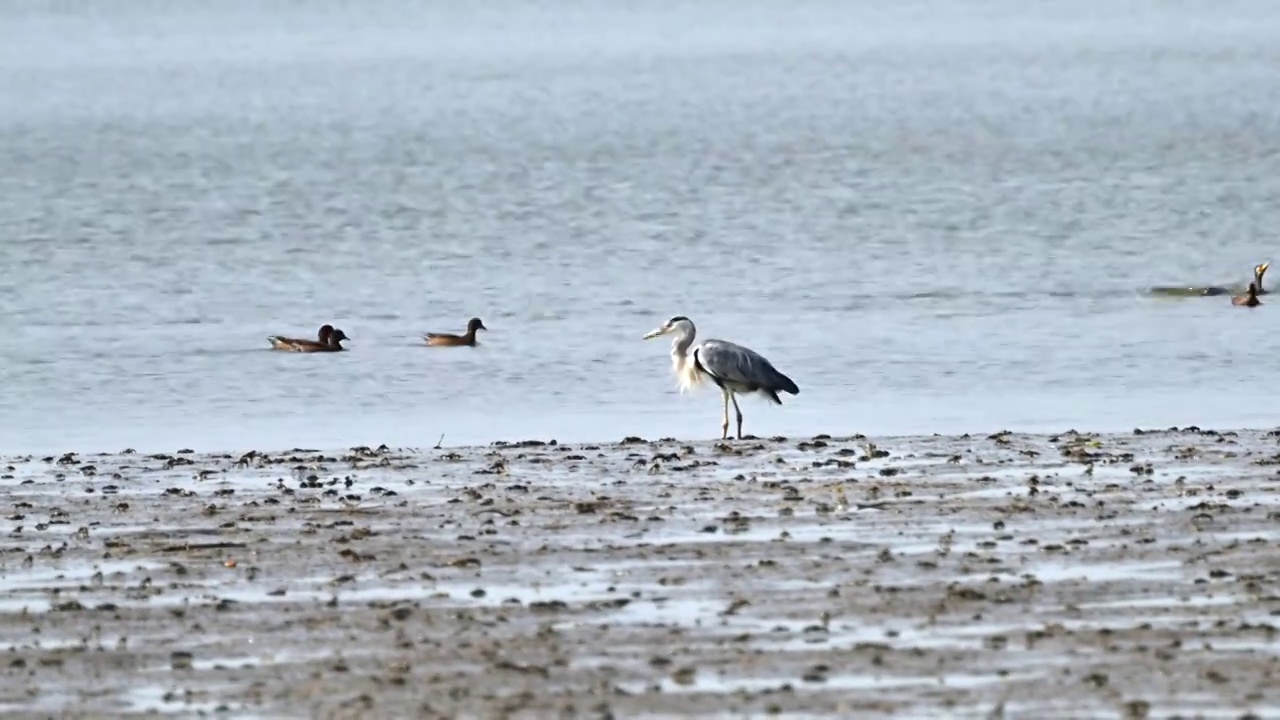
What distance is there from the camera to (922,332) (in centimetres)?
2406

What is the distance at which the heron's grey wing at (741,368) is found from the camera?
57.2ft

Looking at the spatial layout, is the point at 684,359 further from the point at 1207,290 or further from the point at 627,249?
the point at 627,249

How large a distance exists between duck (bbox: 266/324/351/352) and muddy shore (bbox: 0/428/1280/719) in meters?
8.17

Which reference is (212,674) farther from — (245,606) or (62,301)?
(62,301)

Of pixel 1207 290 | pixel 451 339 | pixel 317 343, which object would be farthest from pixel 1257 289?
pixel 317 343

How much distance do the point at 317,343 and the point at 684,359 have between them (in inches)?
246

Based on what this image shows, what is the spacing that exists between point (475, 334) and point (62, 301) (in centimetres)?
627

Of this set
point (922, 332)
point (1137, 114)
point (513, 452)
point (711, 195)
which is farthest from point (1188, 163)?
point (513, 452)

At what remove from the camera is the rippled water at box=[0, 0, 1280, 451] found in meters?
19.9

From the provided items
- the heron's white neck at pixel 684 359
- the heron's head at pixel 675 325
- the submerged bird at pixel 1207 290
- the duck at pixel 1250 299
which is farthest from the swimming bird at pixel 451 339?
the submerged bird at pixel 1207 290

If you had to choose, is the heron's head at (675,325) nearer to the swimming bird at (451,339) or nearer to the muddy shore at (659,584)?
the muddy shore at (659,584)

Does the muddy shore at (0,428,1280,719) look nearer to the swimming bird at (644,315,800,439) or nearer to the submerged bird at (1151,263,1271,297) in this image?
the swimming bird at (644,315,800,439)

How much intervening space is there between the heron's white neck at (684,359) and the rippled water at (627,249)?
35cm

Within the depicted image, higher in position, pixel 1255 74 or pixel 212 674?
pixel 1255 74
